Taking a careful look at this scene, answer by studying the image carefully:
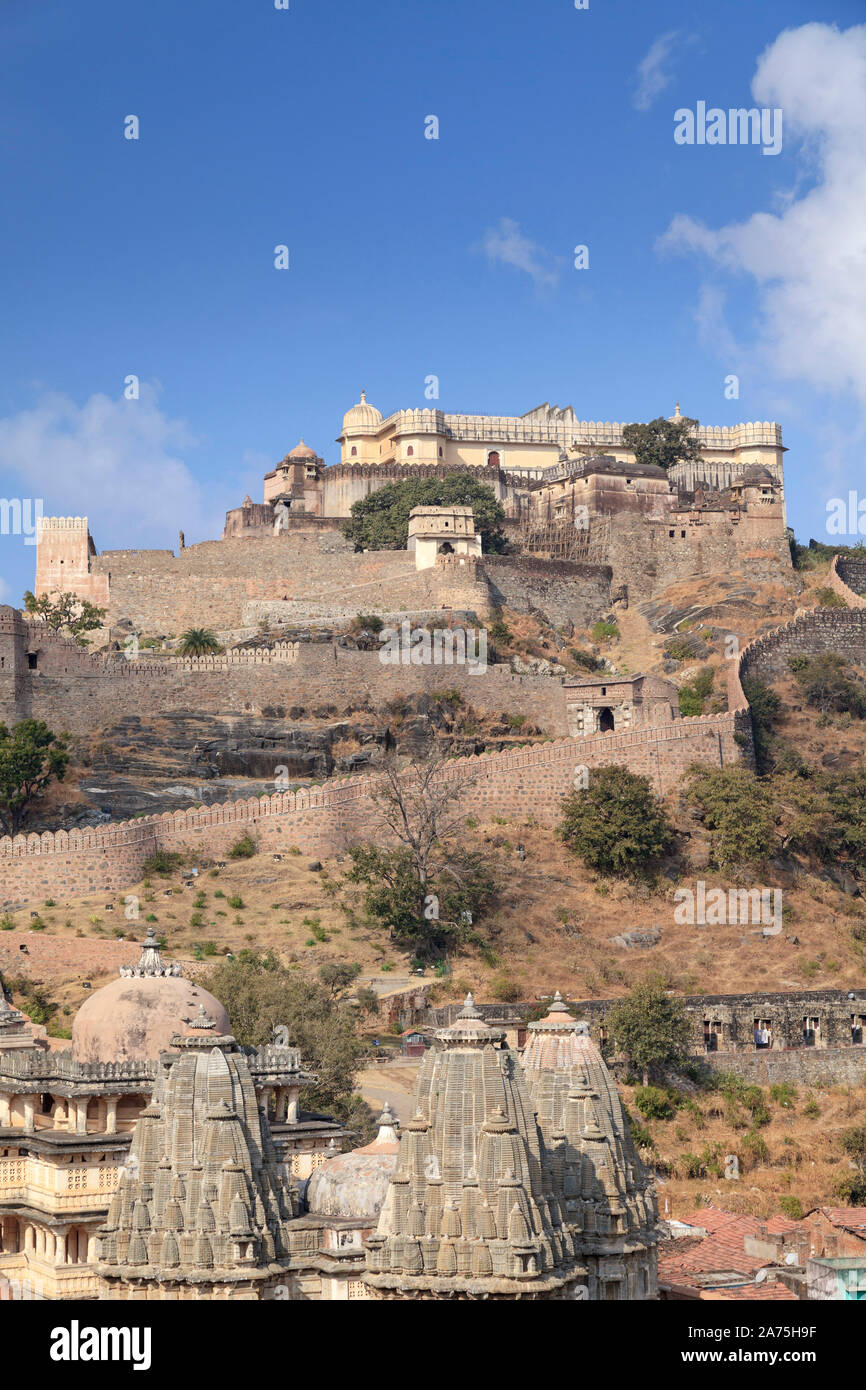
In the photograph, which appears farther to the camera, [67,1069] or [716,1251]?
[716,1251]

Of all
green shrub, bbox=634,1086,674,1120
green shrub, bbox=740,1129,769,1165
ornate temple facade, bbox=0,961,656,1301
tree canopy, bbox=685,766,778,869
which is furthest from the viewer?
tree canopy, bbox=685,766,778,869

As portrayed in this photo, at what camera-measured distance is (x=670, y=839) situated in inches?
2160

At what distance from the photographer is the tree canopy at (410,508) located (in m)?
73.2

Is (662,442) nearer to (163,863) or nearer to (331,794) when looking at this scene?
(331,794)

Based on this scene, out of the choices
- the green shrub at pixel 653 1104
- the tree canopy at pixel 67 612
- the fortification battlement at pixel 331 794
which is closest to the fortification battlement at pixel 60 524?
the tree canopy at pixel 67 612

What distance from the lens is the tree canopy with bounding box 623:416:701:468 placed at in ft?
274

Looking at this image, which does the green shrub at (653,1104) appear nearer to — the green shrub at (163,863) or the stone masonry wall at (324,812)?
the stone masonry wall at (324,812)

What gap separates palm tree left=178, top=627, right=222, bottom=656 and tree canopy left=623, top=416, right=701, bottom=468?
24608 millimetres

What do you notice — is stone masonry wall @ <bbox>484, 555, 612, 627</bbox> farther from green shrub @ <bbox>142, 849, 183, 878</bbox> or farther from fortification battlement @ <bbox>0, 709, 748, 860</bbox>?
green shrub @ <bbox>142, 849, 183, 878</bbox>

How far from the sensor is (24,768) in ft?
179

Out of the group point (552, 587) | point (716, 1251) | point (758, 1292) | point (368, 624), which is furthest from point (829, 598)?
point (758, 1292)

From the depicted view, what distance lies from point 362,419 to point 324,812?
34073mm

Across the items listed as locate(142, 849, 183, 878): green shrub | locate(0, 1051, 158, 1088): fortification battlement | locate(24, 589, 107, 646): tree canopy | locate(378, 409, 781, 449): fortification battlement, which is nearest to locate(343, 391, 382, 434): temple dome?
locate(378, 409, 781, 449): fortification battlement
